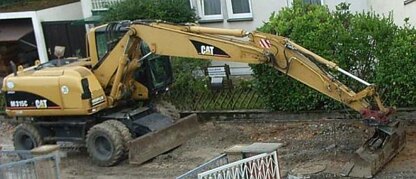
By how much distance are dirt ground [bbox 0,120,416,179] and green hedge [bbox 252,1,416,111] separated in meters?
0.59

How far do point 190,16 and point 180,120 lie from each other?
6175 millimetres

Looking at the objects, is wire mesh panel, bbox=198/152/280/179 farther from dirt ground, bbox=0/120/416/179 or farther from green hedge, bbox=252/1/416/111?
green hedge, bbox=252/1/416/111

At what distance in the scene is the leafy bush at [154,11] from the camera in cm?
2216

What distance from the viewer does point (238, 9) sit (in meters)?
22.8

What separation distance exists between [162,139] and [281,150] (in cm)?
249

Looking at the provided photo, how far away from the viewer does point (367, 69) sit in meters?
16.7

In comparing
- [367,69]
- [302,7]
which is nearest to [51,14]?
[302,7]

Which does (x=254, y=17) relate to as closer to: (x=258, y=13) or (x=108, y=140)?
(x=258, y=13)

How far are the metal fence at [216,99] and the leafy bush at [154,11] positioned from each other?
3368mm

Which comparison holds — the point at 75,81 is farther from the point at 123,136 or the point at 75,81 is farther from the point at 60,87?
the point at 123,136

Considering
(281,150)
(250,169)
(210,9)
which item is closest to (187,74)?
(210,9)

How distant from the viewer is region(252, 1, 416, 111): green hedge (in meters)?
16.2

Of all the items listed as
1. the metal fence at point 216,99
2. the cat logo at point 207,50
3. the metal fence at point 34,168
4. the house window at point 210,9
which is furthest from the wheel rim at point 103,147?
the house window at point 210,9

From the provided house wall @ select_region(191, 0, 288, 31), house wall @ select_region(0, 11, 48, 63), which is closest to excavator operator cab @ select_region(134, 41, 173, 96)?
house wall @ select_region(191, 0, 288, 31)
